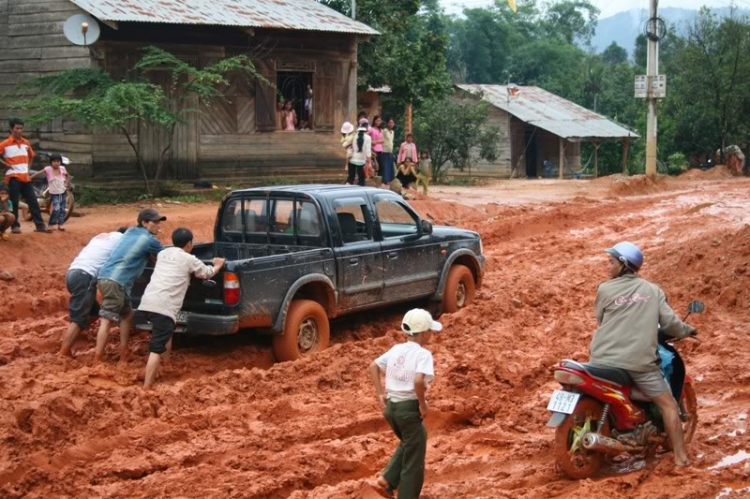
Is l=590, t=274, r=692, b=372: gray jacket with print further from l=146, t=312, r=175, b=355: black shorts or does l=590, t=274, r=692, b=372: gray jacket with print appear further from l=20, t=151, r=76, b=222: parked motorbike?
l=20, t=151, r=76, b=222: parked motorbike

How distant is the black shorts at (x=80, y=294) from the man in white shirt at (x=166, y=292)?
112 cm

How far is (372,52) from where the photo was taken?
91.0 ft

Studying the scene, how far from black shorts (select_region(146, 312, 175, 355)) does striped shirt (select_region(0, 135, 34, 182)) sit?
706 centimetres

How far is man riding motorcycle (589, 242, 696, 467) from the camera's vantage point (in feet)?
23.3

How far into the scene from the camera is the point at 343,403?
29.4 feet

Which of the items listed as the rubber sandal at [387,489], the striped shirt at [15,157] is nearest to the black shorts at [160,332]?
the rubber sandal at [387,489]

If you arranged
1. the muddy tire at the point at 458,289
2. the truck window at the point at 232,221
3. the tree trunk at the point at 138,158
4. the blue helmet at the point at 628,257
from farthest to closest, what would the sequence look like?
the tree trunk at the point at 138,158, the muddy tire at the point at 458,289, the truck window at the point at 232,221, the blue helmet at the point at 628,257

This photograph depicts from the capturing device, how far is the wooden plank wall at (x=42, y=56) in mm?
20516

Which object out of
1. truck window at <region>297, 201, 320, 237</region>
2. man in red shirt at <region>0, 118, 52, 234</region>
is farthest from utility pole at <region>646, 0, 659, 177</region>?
truck window at <region>297, 201, 320, 237</region>

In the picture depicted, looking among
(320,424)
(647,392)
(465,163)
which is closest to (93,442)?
(320,424)

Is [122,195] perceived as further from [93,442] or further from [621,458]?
[621,458]

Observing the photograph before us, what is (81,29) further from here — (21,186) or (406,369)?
(406,369)

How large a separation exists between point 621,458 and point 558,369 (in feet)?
3.39

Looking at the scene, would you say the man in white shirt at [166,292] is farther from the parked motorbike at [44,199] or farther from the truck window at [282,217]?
the parked motorbike at [44,199]
